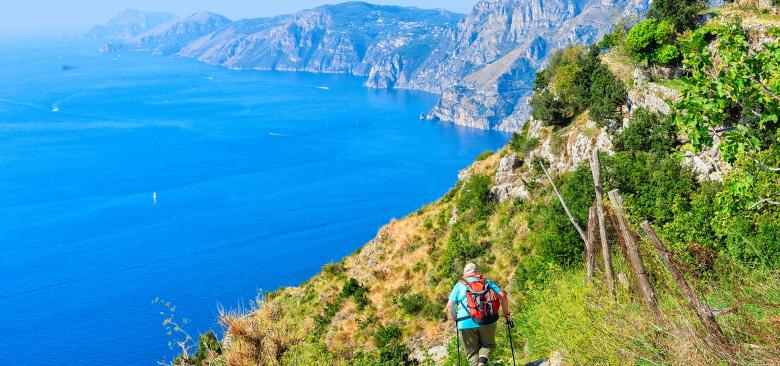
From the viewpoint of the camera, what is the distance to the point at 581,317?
8.45 m

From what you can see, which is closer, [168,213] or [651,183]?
[651,183]

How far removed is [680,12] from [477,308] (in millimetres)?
→ 24254

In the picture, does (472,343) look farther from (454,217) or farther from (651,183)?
(454,217)

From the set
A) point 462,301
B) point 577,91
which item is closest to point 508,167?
point 577,91

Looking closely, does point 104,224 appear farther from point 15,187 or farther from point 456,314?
point 456,314

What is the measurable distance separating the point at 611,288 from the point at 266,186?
12213 centimetres

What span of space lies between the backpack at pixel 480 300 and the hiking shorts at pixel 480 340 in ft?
1.38

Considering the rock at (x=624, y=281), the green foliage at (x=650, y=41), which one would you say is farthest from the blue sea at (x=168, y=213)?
Answer: the rock at (x=624, y=281)

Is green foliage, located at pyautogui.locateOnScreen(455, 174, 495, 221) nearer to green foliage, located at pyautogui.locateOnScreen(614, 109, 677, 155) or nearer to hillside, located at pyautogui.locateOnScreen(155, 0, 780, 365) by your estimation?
hillside, located at pyautogui.locateOnScreen(155, 0, 780, 365)

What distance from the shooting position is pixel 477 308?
30.5 ft

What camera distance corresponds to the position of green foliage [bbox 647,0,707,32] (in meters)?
27.0

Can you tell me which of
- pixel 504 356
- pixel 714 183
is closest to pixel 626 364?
pixel 504 356

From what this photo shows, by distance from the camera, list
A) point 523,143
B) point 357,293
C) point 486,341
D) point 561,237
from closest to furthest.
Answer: point 486,341 < point 561,237 < point 357,293 < point 523,143

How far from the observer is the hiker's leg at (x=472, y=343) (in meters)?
9.81
